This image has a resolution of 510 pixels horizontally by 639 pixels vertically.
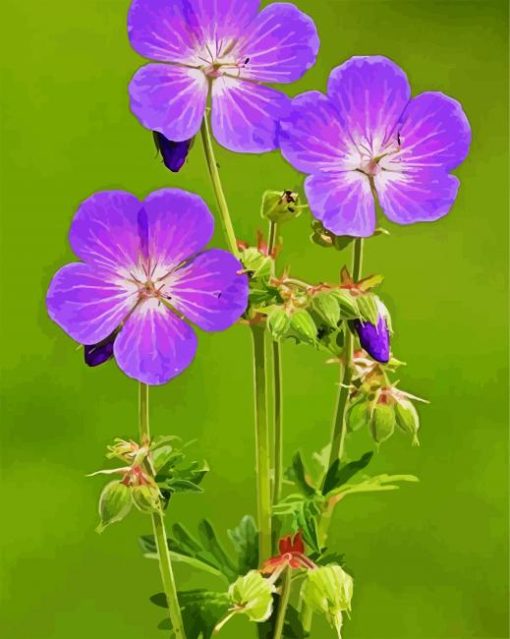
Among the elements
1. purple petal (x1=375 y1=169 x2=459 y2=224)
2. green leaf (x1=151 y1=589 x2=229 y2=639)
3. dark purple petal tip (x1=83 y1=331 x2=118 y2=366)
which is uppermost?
purple petal (x1=375 y1=169 x2=459 y2=224)

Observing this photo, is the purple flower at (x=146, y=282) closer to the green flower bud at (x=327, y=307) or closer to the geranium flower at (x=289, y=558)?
the green flower bud at (x=327, y=307)

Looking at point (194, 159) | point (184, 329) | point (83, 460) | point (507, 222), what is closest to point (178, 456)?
point (184, 329)

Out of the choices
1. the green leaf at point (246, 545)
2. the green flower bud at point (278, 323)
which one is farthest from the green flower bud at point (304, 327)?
the green leaf at point (246, 545)

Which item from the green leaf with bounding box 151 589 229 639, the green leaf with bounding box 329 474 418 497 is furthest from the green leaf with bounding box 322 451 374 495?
the green leaf with bounding box 151 589 229 639

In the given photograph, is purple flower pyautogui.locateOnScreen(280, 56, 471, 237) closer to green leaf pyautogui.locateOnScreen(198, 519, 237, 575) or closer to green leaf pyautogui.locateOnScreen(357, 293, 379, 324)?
→ green leaf pyautogui.locateOnScreen(357, 293, 379, 324)

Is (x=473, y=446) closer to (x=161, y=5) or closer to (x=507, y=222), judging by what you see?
Answer: (x=507, y=222)
